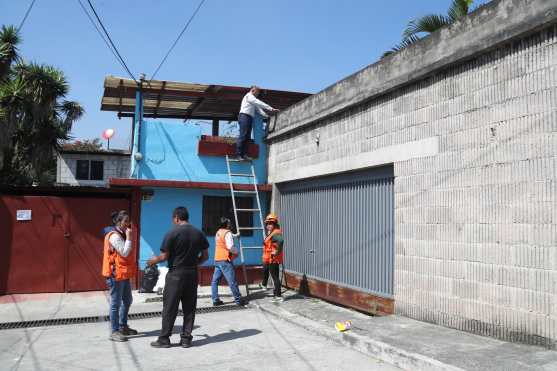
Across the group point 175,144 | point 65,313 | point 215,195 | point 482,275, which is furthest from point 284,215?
point 482,275

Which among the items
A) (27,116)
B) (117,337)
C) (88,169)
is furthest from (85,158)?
(117,337)

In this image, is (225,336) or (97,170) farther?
(97,170)

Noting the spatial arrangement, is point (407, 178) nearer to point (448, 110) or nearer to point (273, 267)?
point (448, 110)

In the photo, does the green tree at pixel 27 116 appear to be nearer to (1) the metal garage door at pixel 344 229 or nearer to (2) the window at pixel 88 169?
(2) the window at pixel 88 169

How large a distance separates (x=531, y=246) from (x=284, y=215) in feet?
21.7

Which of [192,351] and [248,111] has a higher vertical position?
[248,111]

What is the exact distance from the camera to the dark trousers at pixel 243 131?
11367 millimetres

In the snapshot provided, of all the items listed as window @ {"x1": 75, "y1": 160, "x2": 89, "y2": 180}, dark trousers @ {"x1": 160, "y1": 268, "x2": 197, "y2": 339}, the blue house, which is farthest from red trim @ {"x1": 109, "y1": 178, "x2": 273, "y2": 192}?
window @ {"x1": 75, "y1": 160, "x2": 89, "y2": 180}

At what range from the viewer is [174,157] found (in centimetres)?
1124

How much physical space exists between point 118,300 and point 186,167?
17.0 feet

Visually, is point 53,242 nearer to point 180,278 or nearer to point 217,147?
point 217,147

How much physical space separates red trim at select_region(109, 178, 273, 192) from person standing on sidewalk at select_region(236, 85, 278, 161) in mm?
893

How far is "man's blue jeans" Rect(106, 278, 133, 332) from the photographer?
6.55 meters

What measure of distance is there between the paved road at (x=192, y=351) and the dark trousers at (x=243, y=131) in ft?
16.4
